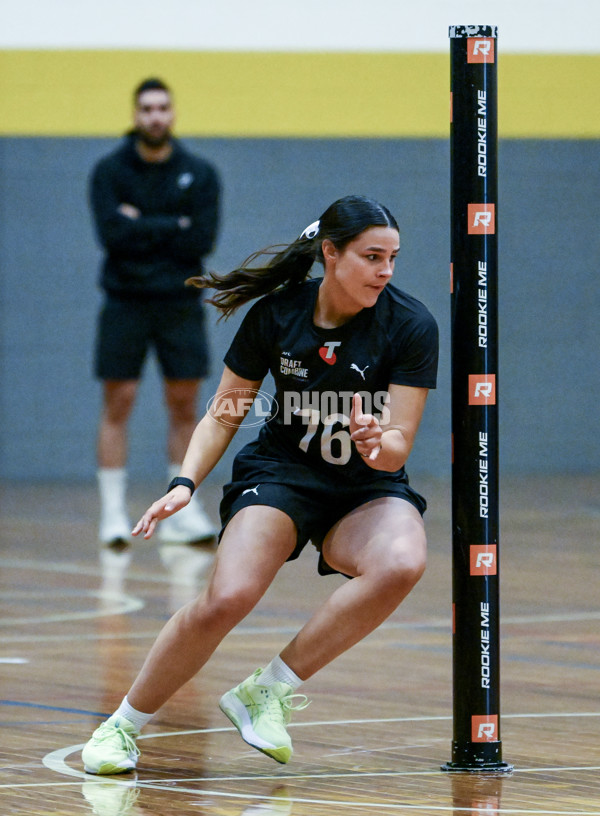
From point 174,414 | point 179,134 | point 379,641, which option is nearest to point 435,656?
point 379,641

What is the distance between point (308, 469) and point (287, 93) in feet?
26.2

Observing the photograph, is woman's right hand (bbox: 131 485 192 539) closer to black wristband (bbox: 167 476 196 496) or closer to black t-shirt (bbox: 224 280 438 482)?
black wristband (bbox: 167 476 196 496)

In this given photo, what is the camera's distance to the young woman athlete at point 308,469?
3.89 meters

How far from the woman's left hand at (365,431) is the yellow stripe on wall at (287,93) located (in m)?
8.21

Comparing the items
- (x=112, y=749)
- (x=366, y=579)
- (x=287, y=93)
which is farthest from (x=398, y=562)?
(x=287, y=93)

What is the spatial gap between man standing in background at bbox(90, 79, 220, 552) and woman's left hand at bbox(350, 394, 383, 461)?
4.90 metres

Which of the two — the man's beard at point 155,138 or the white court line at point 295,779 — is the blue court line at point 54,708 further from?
the man's beard at point 155,138

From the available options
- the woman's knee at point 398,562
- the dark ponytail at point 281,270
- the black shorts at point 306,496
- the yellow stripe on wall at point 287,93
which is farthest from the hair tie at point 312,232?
the yellow stripe on wall at point 287,93

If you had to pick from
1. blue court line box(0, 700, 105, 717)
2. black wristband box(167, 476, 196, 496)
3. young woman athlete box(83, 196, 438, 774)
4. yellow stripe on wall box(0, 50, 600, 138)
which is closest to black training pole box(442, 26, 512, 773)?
young woman athlete box(83, 196, 438, 774)

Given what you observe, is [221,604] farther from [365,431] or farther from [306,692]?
[306,692]

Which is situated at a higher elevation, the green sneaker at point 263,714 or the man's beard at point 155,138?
the man's beard at point 155,138

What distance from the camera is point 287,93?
11742 millimetres

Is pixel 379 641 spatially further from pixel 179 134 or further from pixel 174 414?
pixel 179 134

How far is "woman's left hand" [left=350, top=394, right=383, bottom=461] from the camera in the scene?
358 cm
